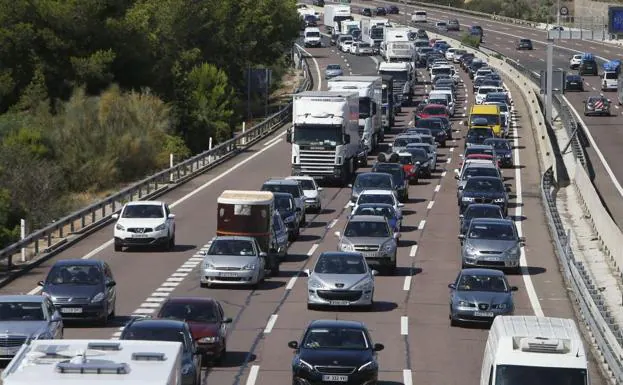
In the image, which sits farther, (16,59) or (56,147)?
(16,59)

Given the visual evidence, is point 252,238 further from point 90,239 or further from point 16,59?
point 16,59

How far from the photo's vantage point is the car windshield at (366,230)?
42344 millimetres

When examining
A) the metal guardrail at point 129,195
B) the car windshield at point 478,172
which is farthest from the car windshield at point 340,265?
the car windshield at point 478,172

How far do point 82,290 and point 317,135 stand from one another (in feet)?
94.6

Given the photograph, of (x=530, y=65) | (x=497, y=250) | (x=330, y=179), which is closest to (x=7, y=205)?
(x=330, y=179)

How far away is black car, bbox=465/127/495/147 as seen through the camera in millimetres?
72875

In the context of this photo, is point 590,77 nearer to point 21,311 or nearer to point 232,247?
point 232,247

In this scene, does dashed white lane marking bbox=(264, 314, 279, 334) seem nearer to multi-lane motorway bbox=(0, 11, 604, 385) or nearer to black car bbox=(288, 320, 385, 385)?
multi-lane motorway bbox=(0, 11, 604, 385)

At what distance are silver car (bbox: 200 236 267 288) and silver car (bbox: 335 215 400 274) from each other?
347 cm

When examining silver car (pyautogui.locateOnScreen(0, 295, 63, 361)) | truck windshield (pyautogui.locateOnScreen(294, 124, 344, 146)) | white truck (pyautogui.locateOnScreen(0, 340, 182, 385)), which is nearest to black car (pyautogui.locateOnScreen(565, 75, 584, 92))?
truck windshield (pyautogui.locateOnScreen(294, 124, 344, 146))

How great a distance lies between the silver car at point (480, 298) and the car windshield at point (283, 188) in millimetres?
17079

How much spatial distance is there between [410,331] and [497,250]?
8515 mm

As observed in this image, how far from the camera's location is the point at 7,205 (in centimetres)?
5291

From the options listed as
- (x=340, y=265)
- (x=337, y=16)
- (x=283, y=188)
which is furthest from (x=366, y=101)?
(x=337, y=16)
